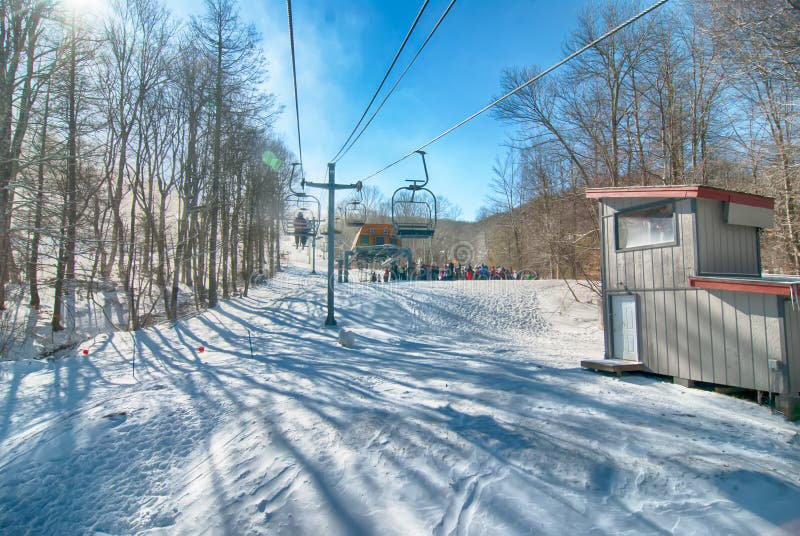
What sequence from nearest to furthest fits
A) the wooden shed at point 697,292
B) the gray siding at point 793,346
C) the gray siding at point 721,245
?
the gray siding at point 793,346, the wooden shed at point 697,292, the gray siding at point 721,245

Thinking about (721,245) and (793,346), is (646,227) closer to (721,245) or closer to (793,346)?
(721,245)

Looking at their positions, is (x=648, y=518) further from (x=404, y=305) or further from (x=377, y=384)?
(x=404, y=305)

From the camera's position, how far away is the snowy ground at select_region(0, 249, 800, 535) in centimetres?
350

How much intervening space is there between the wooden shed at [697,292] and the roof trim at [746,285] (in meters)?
0.01

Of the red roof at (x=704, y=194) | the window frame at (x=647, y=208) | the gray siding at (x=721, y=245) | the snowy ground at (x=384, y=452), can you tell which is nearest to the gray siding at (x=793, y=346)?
the snowy ground at (x=384, y=452)

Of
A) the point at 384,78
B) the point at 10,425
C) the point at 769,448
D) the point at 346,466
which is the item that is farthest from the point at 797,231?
the point at 10,425

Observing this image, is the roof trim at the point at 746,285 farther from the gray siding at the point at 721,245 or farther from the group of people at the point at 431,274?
the group of people at the point at 431,274

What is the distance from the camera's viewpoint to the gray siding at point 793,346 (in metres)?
6.28

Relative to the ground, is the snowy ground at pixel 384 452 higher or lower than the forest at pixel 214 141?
lower

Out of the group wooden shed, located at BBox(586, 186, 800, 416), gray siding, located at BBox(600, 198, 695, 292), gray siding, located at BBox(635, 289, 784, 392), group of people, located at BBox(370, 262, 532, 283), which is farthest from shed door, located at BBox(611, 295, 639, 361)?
group of people, located at BBox(370, 262, 532, 283)

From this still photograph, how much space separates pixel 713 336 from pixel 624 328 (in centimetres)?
183

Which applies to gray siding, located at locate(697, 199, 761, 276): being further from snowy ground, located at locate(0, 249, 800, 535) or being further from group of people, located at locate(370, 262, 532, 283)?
group of people, located at locate(370, 262, 532, 283)

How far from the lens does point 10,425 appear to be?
6273 mm

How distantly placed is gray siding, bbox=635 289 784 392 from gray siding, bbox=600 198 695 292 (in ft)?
0.95
